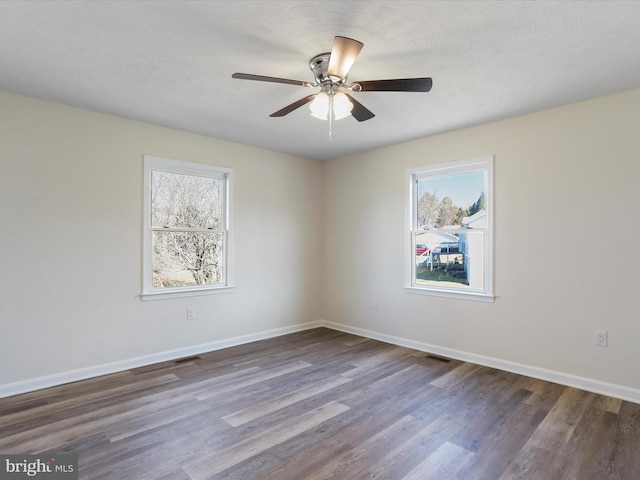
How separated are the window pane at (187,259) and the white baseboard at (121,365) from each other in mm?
716

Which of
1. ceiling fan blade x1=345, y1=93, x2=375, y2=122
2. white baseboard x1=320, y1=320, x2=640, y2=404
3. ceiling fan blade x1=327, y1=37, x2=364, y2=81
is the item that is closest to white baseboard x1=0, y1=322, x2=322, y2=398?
white baseboard x1=320, y1=320, x2=640, y2=404

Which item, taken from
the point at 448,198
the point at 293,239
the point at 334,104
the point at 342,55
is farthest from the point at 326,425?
→ the point at 293,239

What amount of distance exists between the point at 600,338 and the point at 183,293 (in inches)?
156

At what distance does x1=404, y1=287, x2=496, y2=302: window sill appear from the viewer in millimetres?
3623

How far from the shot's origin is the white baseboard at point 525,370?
2.85 m

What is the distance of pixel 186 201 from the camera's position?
13.1ft

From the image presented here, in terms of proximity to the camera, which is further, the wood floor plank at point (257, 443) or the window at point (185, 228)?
the window at point (185, 228)

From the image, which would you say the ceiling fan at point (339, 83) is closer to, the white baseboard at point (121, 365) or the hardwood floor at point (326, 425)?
the hardwood floor at point (326, 425)

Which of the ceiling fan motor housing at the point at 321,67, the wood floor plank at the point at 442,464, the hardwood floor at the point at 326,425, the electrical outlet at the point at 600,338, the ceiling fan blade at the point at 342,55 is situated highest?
the ceiling fan motor housing at the point at 321,67

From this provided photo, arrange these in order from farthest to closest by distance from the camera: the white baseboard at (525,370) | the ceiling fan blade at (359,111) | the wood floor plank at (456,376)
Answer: the wood floor plank at (456,376) < the white baseboard at (525,370) < the ceiling fan blade at (359,111)

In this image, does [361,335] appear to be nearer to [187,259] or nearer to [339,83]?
[187,259]

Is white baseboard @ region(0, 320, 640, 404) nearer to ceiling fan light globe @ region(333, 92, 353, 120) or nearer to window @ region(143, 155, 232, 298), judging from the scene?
window @ region(143, 155, 232, 298)

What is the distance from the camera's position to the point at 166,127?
12.3ft

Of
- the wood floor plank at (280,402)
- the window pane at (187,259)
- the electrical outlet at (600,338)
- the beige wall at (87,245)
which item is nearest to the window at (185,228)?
the window pane at (187,259)
